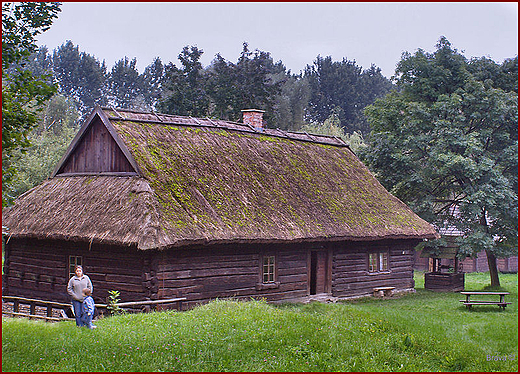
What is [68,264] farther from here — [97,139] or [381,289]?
[381,289]

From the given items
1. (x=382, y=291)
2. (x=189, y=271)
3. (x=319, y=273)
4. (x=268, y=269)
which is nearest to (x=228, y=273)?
(x=189, y=271)

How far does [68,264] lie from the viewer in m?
16.9

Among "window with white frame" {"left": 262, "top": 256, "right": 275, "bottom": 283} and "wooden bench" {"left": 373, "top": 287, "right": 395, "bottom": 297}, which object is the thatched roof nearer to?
"window with white frame" {"left": 262, "top": 256, "right": 275, "bottom": 283}

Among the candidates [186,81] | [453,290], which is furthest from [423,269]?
[186,81]

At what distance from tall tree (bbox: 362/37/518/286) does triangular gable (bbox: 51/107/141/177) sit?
11929 millimetres

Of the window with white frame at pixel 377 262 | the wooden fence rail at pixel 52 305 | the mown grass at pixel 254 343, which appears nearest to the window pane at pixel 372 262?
the window with white frame at pixel 377 262

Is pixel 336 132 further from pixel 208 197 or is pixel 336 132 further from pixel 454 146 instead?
pixel 208 197

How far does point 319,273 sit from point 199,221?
5869 mm

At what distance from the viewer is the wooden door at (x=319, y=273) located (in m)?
19.7

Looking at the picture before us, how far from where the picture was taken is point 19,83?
1018 cm

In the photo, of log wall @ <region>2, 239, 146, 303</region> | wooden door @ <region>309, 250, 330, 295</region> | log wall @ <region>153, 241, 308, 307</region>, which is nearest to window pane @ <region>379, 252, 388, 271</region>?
wooden door @ <region>309, 250, 330, 295</region>

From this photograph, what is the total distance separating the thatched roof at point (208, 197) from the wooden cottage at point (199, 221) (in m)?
0.05

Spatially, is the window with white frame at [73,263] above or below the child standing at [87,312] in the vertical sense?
above

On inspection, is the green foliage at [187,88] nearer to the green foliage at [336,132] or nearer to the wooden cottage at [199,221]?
the green foliage at [336,132]
